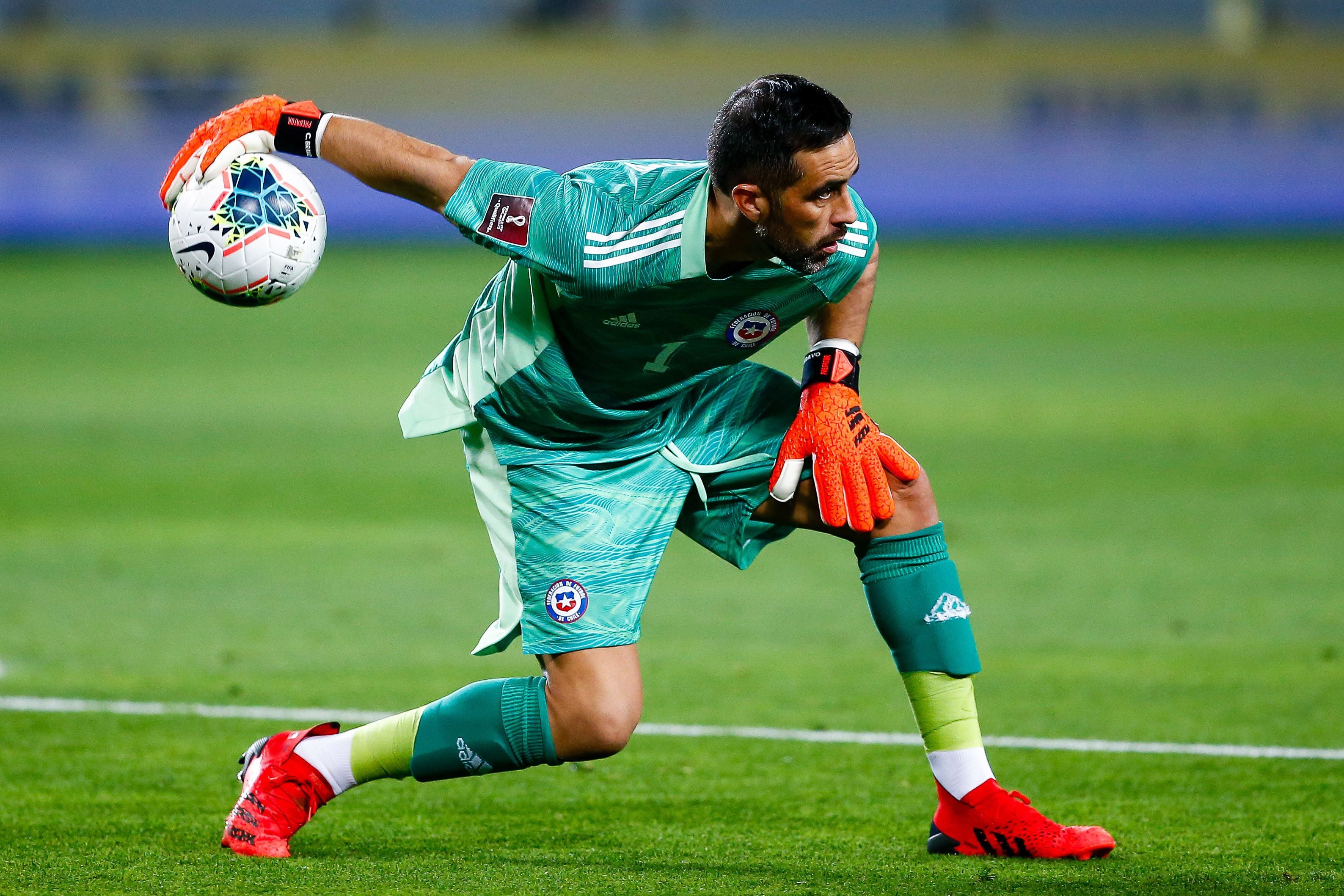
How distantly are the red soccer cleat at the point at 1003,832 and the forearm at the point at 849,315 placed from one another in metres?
1.17

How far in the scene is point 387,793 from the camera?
4723 millimetres

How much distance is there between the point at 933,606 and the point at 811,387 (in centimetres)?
63

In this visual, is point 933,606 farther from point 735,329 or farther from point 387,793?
point 387,793

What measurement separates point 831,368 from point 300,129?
4.68ft

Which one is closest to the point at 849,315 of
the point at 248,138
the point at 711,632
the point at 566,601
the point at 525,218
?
the point at 525,218

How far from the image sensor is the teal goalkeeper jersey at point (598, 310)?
12.5ft

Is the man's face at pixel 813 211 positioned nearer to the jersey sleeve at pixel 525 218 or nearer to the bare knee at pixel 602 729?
the jersey sleeve at pixel 525 218

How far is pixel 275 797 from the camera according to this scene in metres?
4.05

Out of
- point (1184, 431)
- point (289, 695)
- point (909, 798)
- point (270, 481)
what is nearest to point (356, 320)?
point (270, 481)

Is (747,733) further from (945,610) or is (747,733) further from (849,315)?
(849,315)

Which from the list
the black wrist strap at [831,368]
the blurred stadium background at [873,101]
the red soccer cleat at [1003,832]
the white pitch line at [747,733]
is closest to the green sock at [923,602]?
the red soccer cleat at [1003,832]

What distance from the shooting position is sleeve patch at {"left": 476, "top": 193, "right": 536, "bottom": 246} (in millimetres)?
3828

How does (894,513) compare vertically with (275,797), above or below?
above

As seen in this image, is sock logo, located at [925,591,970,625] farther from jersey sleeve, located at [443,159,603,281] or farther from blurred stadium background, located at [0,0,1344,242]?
blurred stadium background, located at [0,0,1344,242]
